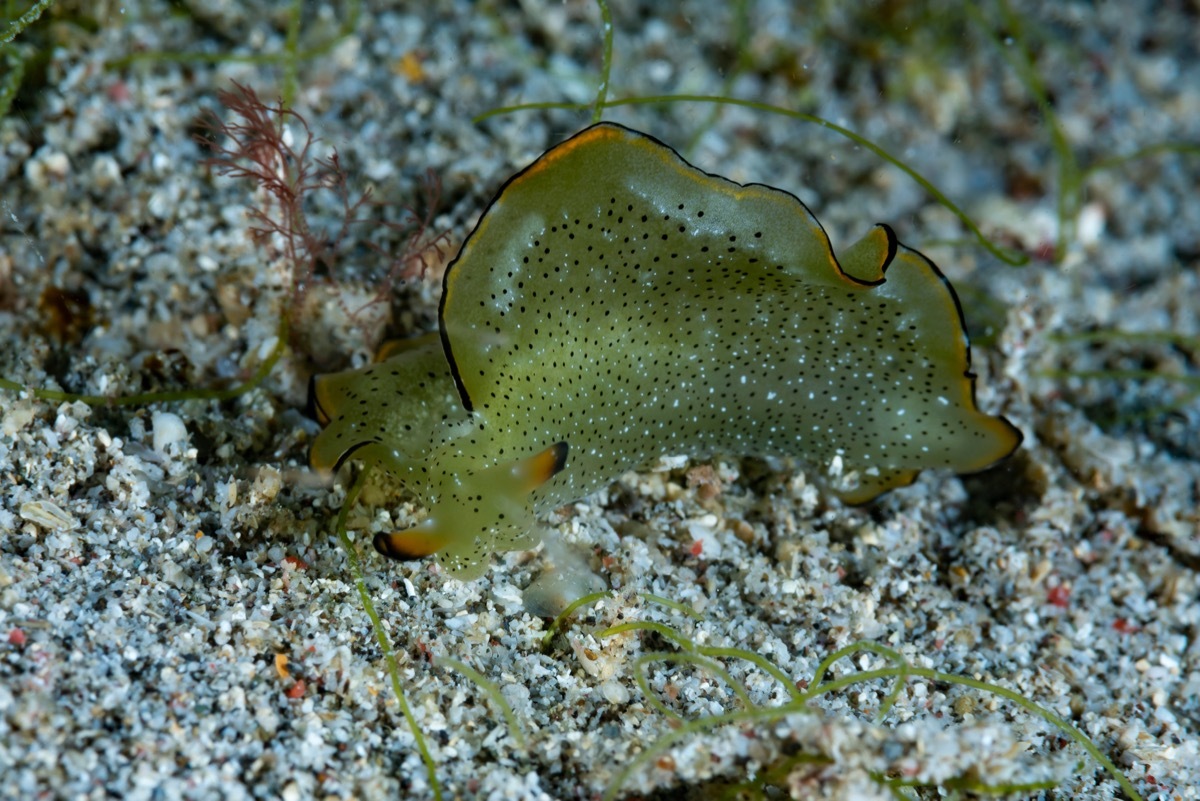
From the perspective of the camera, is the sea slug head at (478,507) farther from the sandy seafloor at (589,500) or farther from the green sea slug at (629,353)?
the sandy seafloor at (589,500)

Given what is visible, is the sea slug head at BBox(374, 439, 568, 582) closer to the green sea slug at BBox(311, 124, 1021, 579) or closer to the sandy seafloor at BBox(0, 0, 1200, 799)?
the green sea slug at BBox(311, 124, 1021, 579)

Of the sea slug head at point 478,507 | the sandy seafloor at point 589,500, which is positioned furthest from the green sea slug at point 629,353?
the sandy seafloor at point 589,500

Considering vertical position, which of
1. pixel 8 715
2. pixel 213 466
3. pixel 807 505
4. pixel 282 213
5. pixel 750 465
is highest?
pixel 282 213

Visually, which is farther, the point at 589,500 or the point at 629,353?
the point at 589,500

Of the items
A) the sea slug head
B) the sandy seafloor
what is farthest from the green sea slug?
the sandy seafloor

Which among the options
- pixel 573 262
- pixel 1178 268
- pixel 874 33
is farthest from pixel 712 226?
pixel 1178 268

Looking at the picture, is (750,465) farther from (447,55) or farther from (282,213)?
(447,55)
